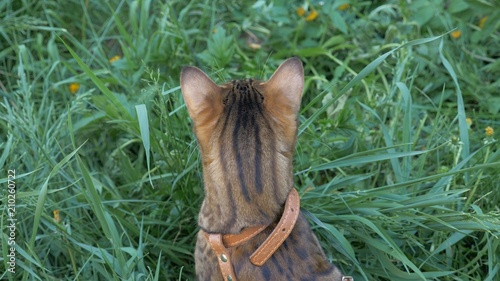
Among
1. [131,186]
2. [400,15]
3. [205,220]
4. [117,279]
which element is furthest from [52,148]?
[400,15]

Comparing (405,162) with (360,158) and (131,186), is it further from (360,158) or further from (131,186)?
(131,186)

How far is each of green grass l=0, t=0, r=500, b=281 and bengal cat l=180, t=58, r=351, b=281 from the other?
42cm

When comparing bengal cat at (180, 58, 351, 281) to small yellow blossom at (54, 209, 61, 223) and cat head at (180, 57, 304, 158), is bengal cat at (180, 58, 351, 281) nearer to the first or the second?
cat head at (180, 57, 304, 158)

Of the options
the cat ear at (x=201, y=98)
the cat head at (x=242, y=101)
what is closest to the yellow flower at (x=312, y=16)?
the cat head at (x=242, y=101)

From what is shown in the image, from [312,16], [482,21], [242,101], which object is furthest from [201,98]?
[482,21]

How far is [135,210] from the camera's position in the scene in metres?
3.83

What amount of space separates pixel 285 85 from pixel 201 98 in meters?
0.32

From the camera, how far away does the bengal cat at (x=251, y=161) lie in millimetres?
2852

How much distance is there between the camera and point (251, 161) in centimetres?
284

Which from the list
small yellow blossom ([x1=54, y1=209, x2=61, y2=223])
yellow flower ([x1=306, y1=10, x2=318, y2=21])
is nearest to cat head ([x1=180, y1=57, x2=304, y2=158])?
small yellow blossom ([x1=54, y1=209, x2=61, y2=223])

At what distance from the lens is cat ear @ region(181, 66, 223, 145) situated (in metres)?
2.87

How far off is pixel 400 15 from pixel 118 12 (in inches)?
70.8

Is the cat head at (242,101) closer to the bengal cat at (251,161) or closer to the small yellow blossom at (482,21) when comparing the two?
the bengal cat at (251,161)

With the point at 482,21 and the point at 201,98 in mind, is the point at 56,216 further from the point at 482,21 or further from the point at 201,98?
the point at 482,21
